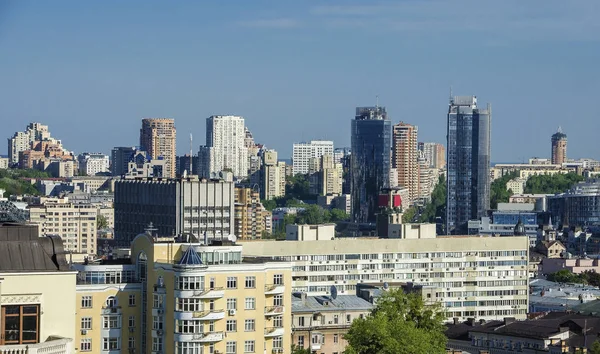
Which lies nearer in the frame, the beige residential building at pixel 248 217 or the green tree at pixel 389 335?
the green tree at pixel 389 335

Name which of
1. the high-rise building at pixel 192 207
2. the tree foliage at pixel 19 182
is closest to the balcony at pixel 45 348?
the high-rise building at pixel 192 207

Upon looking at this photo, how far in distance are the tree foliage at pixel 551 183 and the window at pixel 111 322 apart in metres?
154

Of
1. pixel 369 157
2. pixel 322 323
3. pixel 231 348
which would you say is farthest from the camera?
pixel 369 157

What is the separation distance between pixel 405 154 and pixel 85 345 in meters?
168

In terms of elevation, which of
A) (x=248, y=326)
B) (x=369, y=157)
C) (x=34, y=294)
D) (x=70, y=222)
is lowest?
(x=70, y=222)

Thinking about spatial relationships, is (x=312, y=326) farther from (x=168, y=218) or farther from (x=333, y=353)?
(x=168, y=218)

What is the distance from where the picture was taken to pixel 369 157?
170 meters

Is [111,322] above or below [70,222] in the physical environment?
above

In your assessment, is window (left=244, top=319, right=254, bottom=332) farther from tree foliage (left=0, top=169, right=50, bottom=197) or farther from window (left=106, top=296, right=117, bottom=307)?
tree foliage (left=0, top=169, right=50, bottom=197)

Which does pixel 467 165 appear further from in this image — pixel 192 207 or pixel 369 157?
pixel 192 207

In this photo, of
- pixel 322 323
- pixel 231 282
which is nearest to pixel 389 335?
pixel 231 282

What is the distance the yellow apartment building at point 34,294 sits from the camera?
48.8ft

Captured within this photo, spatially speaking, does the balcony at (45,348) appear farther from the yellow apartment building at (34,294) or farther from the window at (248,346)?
the window at (248,346)

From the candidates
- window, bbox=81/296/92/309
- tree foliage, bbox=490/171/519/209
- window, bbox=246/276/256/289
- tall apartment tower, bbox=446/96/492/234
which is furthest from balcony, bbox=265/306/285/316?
tree foliage, bbox=490/171/519/209
